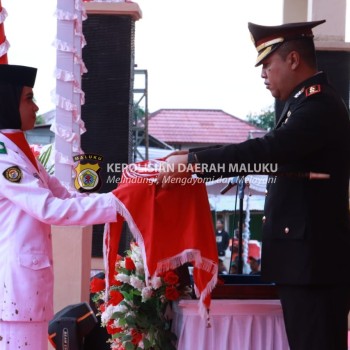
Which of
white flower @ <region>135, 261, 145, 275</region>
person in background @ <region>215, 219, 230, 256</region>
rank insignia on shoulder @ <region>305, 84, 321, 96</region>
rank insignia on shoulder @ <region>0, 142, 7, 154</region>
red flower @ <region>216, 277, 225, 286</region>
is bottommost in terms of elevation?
person in background @ <region>215, 219, 230, 256</region>

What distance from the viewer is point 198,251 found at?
3.12 metres

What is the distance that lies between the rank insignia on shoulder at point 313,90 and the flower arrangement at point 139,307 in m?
1.04

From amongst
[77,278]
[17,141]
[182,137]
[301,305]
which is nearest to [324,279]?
[301,305]

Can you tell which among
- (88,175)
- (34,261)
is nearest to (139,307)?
(88,175)

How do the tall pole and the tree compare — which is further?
the tree

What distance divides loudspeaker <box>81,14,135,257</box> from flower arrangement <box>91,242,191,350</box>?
3.14 metres

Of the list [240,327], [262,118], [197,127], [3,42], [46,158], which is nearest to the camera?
[240,327]

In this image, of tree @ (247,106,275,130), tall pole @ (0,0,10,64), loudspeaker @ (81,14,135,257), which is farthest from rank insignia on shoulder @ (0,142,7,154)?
tree @ (247,106,275,130)

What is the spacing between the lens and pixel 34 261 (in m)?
3.03

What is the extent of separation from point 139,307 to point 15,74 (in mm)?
1231

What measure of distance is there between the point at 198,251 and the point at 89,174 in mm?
955

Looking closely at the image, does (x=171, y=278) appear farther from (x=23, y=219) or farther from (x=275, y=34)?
(x=275, y=34)

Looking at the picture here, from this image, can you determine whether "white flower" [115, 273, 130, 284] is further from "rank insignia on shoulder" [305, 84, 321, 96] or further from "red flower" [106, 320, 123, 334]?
"rank insignia on shoulder" [305, 84, 321, 96]

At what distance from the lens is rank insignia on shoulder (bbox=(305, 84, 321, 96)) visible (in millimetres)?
2990
